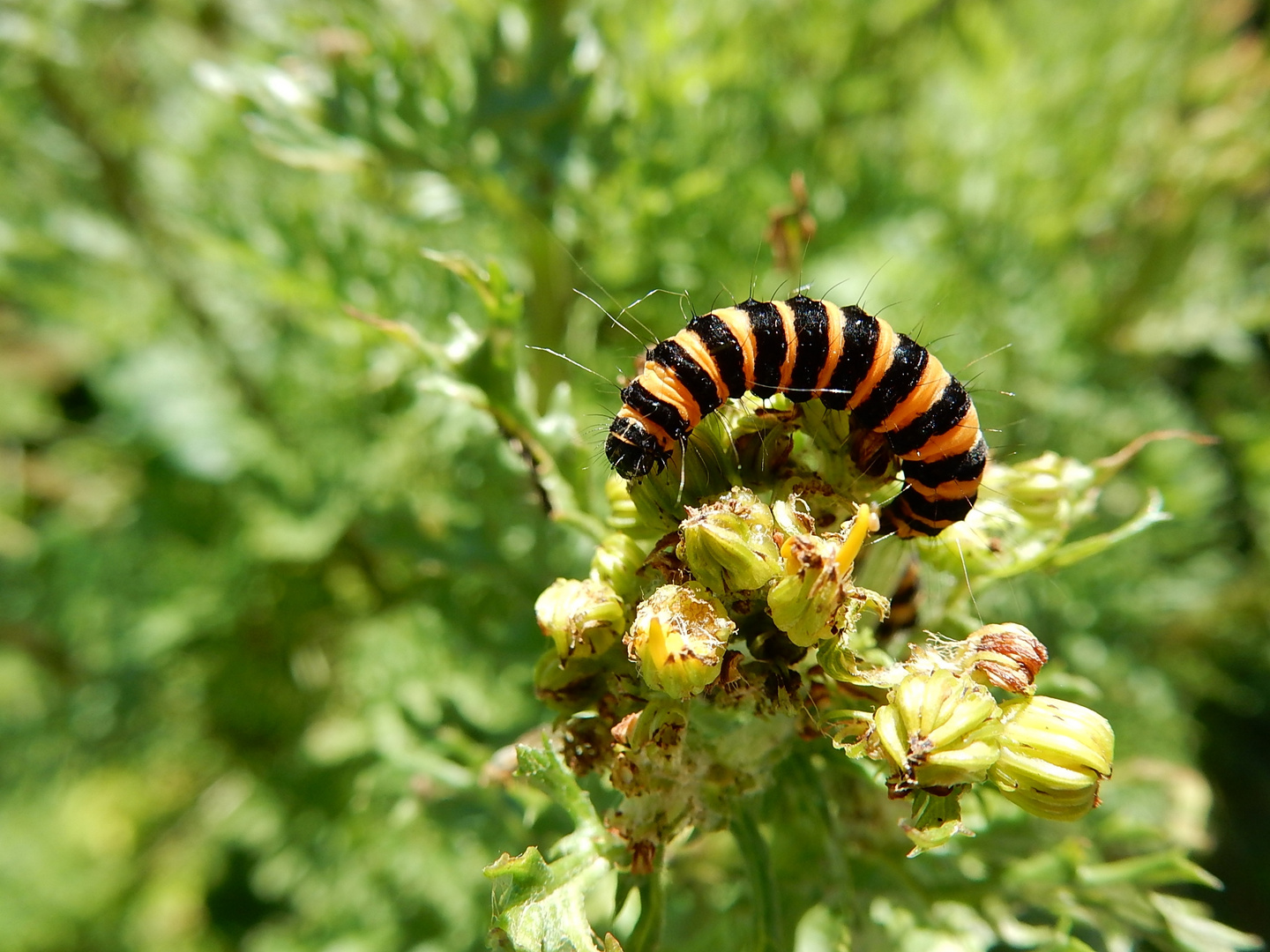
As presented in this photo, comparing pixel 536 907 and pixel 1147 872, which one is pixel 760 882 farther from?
pixel 1147 872

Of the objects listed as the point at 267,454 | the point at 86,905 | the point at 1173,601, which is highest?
the point at 1173,601

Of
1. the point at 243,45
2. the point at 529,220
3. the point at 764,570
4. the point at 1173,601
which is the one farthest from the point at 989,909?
the point at 243,45

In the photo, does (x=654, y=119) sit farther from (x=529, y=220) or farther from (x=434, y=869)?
(x=434, y=869)

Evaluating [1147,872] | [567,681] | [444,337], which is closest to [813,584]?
[567,681]

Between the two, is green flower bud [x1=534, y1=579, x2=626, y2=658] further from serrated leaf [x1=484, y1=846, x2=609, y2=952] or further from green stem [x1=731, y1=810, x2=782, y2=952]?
green stem [x1=731, y1=810, x2=782, y2=952]

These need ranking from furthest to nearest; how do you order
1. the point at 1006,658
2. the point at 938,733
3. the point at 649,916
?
the point at 649,916 < the point at 1006,658 < the point at 938,733

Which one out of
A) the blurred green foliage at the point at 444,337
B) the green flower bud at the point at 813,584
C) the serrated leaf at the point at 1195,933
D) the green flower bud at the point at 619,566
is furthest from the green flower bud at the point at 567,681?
the serrated leaf at the point at 1195,933
